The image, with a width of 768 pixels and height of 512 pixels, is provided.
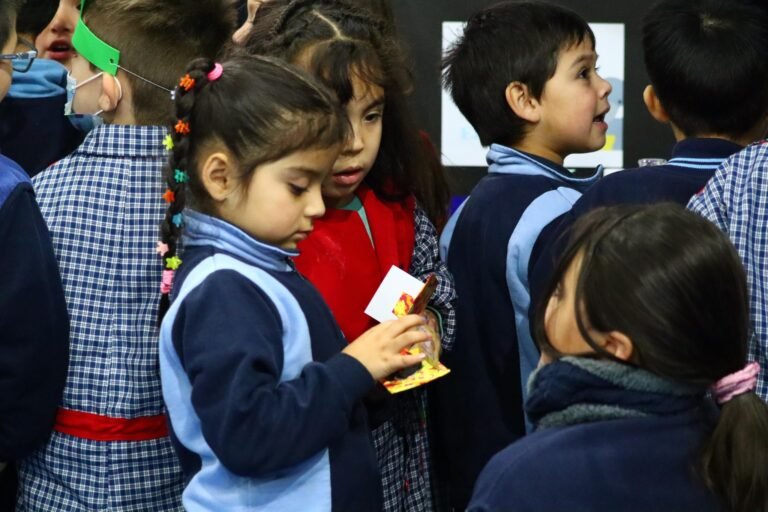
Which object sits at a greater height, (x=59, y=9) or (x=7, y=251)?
(x=59, y=9)

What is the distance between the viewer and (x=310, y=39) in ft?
7.81

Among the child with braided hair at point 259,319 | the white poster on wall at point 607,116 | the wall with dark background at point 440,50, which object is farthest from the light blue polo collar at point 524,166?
the white poster on wall at point 607,116

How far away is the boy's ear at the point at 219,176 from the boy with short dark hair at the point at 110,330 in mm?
332

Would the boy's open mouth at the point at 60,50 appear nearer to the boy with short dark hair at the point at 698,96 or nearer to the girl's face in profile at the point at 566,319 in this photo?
the boy with short dark hair at the point at 698,96

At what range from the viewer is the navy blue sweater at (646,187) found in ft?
7.65

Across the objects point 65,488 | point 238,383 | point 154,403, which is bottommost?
point 65,488

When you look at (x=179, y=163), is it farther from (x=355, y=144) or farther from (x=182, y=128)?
(x=355, y=144)

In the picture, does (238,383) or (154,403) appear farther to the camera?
(154,403)

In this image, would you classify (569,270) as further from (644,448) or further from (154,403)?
(154,403)

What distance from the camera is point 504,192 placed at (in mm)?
2555

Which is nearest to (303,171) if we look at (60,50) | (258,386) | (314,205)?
(314,205)

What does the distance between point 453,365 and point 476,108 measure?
2.11 feet

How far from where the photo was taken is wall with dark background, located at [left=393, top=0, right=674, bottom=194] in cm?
472

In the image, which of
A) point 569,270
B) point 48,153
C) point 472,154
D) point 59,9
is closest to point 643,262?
point 569,270
